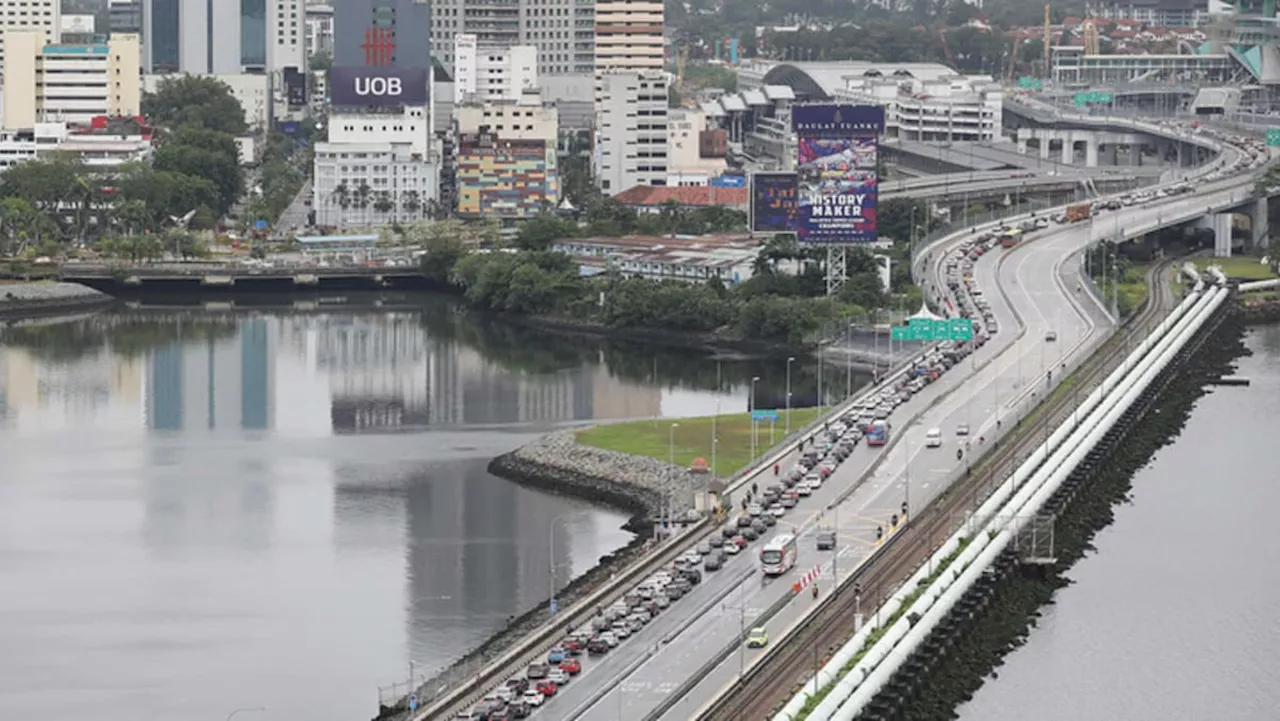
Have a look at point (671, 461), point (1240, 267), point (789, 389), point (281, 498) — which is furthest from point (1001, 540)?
point (1240, 267)

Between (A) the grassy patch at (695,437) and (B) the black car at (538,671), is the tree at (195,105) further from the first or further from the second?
(B) the black car at (538,671)

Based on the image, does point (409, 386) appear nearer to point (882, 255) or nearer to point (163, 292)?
point (882, 255)

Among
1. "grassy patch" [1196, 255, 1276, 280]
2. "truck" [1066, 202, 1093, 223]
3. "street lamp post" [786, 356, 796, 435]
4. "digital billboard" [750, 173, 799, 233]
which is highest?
"digital billboard" [750, 173, 799, 233]

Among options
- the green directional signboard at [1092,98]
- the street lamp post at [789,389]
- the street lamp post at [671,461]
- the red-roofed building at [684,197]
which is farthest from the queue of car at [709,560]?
the green directional signboard at [1092,98]

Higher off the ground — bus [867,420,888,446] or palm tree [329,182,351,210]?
palm tree [329,182,351,210]

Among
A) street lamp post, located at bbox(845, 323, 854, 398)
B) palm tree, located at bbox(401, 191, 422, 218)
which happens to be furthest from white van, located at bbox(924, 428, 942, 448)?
palm tree, located at bbox(401, 191, 422, 218)

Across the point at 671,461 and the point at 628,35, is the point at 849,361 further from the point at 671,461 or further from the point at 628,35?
the point at 628,35

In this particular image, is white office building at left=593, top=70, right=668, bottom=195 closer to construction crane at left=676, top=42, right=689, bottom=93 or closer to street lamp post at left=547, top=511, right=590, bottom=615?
construction crane at left=676, top=42, right=689, bottom=93
